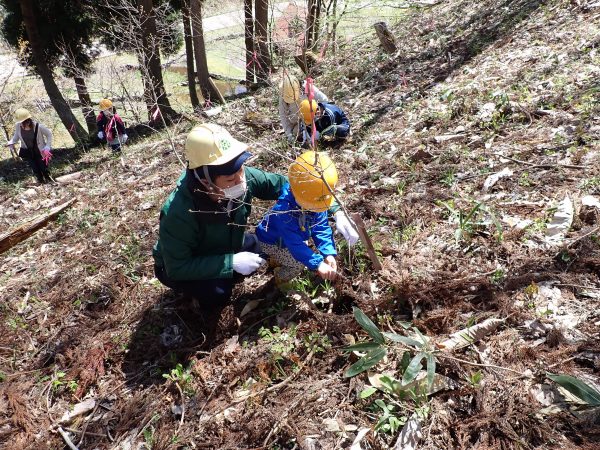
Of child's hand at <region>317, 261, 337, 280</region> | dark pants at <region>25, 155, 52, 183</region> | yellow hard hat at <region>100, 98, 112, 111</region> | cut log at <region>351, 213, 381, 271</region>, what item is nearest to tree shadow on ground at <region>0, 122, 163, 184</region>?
yellow hard hat at <region>100, 98, 112, 111</region>

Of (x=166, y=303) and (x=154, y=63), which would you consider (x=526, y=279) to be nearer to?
(x=166, y=303)

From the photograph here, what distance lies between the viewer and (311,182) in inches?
108

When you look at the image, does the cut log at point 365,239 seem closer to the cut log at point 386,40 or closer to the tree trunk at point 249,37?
the tree trunk at point 249,37

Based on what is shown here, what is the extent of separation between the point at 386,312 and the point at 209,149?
1573 mm

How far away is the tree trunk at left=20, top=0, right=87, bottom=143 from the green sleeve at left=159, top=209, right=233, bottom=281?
499 inches

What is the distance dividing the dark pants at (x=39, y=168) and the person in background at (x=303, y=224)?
732 centimetres

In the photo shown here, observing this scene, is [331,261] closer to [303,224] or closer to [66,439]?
[303,224]

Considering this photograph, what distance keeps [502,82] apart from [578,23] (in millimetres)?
2149

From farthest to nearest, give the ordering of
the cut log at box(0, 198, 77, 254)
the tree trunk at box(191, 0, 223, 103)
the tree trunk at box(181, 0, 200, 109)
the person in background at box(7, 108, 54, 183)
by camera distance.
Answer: the tree trunk at box(181, 0, 200, 109), the tree trunk at box(191, 0, 223, 103), the person in background at box(7, 108, 54, 183), the cut log at box(0, 198, 77, 254)

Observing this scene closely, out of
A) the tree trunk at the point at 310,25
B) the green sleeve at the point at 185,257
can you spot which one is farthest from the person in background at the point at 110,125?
the green sleeve at the point at 185,257

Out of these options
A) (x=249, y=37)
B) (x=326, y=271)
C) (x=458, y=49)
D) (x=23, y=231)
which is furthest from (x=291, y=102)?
(x=249, y=37)

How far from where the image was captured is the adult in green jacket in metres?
2.78

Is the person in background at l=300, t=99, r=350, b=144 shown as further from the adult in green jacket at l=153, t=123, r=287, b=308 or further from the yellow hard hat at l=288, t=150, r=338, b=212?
the yellow hard hat at l=288, t=150, r=338, b=212

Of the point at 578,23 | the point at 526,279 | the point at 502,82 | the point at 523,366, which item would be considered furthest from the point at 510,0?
the point at 523,366
